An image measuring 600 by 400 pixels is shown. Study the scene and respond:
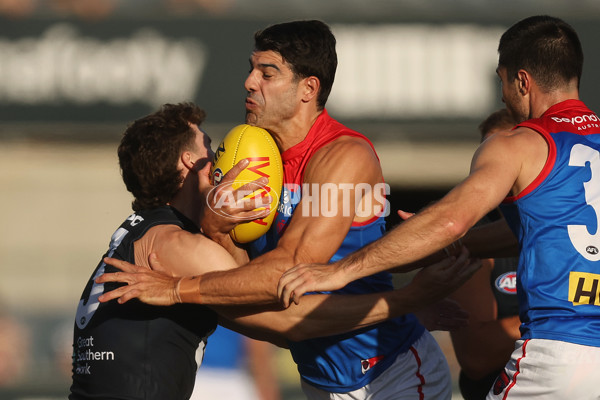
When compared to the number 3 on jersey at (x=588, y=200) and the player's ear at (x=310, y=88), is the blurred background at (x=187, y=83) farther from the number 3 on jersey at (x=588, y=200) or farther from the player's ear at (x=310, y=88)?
the number 3 on jersey at (x=588, y=200)

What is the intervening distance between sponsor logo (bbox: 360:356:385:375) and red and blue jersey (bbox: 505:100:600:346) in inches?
37.4

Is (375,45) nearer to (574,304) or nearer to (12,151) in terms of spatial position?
(12,151)

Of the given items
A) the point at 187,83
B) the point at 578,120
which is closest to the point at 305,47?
the point at 578,120

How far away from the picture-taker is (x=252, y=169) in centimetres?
442

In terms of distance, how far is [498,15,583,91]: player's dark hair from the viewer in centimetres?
411

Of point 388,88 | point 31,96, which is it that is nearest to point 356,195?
point 388,88

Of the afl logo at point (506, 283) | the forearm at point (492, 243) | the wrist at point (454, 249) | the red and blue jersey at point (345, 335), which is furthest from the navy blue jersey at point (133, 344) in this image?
the afl logo at point (506, 283)

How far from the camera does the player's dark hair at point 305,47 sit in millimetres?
4668

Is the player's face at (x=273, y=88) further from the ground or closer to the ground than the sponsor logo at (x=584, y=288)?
further from the ground

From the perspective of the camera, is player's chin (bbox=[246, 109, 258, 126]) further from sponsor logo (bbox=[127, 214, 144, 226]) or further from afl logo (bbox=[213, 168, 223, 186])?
sponsor logo (bbox=[127, 214, 144, 226])

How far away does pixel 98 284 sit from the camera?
4293mm

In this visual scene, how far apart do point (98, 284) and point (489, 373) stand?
2.70m

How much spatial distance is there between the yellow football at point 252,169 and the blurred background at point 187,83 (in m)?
7.09

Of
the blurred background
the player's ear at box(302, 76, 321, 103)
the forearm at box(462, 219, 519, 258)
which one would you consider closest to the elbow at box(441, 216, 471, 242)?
the forearm at box(462, 219, 519, 258)
